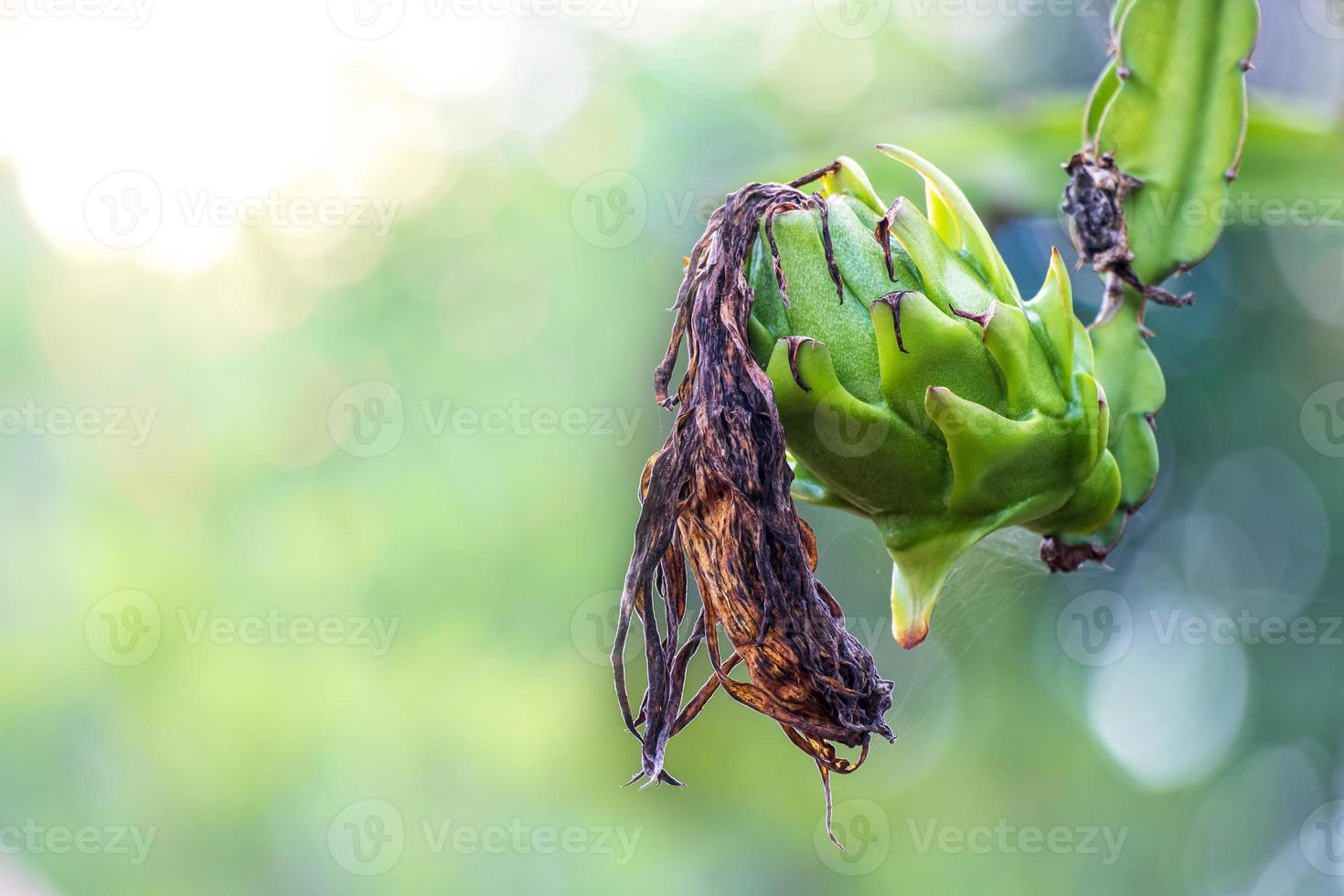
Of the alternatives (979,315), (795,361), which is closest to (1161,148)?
(979,315)

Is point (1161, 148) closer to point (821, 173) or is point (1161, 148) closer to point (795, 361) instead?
point (821, 173)

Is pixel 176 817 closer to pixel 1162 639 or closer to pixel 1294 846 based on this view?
→ pixel 1162 639

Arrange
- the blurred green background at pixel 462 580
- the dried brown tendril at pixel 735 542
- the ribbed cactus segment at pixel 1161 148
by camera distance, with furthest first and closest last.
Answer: the blurred green background at pixel 462 580, the ribbed cactus segment at pixel 1161 148, the dried brown tendril at pixel 735 542

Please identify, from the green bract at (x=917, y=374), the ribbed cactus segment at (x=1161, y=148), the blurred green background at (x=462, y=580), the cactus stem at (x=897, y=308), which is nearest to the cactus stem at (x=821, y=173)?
the green bract at (x=917, y=374)

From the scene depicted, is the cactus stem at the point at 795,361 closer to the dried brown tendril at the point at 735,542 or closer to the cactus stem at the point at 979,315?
the dried brown tendril at the point at 735,542

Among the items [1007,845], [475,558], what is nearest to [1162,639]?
[1007,845]

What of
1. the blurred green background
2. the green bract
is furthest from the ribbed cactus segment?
the blurred green background
